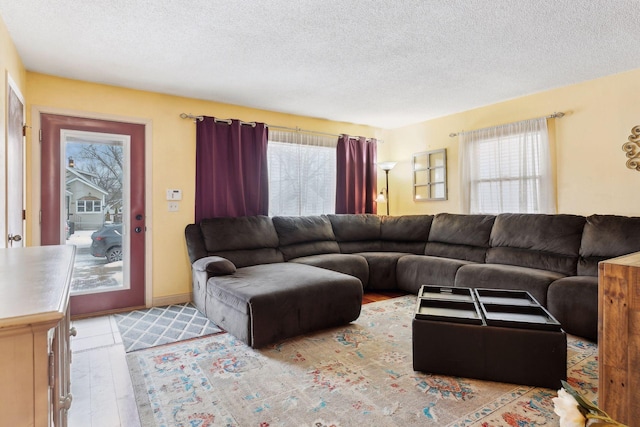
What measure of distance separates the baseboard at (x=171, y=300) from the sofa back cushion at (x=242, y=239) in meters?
0.65

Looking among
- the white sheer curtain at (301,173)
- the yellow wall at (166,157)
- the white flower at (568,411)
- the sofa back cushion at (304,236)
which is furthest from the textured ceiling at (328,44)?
the white flower at (568,411)

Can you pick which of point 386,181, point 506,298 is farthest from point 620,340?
point 386,181

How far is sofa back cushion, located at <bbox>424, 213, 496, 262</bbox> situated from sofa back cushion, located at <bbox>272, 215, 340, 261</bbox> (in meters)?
1.28

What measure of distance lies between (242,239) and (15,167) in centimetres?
201

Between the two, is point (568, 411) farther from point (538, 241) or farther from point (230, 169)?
point (230, 169)

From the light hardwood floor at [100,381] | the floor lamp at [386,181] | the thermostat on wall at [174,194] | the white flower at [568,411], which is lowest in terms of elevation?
the light hardwood floor at [100,381]

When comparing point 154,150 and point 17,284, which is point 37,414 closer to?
point 17,284

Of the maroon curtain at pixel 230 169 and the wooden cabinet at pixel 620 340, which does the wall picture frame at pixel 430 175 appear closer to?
the maroon curtain at pixel 230 169

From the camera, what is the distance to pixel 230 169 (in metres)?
4.13

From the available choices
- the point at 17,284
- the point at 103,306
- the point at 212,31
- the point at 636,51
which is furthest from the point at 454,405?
the point at 103,306

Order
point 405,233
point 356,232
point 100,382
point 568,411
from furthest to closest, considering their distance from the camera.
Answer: point 356,232 → point 405,233 → point 100,382 → point 568,411

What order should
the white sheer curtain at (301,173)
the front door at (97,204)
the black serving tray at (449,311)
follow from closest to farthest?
1. the black serving tray at (449,311)
2. the front door at (97,204)
3. the white sheer curtain at (301,173)

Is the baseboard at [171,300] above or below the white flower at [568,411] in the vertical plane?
below

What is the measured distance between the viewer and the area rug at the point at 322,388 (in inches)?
69.1
